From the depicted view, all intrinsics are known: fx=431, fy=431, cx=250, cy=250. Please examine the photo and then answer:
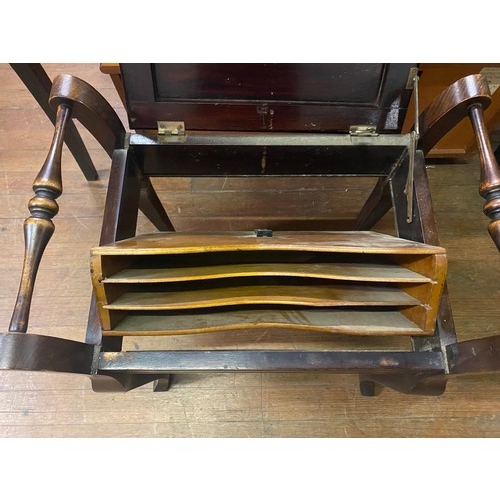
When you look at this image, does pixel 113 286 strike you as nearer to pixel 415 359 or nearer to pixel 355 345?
pixel 415 359

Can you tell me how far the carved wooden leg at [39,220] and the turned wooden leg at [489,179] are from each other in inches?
28.1

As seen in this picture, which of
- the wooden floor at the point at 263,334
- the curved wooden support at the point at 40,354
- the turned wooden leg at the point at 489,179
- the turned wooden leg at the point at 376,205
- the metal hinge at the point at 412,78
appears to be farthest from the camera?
the wooden floor at the point at 263,334

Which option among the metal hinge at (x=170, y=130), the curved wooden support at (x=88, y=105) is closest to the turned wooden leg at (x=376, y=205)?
the metal hinge at (x=170, y=130)

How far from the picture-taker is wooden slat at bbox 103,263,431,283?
644 mm

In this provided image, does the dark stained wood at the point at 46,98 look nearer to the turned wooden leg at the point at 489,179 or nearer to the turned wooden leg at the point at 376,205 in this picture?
the turned wooden leg at the point at 376,205

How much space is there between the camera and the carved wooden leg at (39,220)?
0.66 m

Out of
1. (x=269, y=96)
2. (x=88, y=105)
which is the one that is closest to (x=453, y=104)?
(x=269, y=96)

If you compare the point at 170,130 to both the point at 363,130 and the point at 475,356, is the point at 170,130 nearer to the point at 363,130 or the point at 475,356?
the point at 363,130

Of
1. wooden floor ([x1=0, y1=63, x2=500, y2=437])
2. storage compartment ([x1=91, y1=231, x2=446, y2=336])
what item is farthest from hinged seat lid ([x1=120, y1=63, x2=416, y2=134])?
wooden floor ([x1=0, y1=63, x2=500, y2=437])

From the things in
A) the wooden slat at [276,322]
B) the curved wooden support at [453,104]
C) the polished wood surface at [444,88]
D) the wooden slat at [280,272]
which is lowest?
the wooden slat at [276,322]

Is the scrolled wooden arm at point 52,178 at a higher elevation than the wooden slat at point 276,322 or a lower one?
higher

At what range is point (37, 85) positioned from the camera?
4.26 ft

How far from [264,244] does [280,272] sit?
5 cm

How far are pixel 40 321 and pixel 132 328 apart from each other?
28.0 inches
